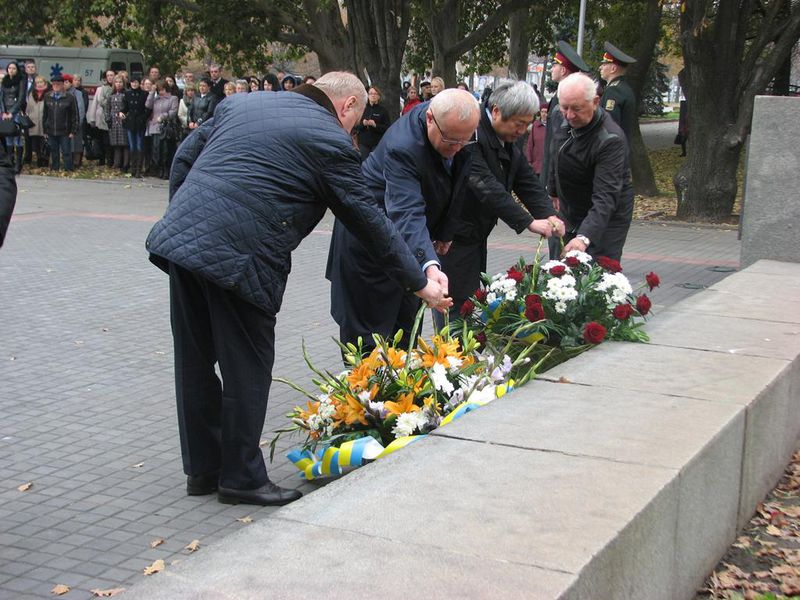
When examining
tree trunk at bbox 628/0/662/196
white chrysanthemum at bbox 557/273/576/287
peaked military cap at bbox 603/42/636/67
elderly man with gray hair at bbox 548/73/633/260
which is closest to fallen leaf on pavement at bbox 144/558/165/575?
white chrysanthemum at bbox 557/273/576/287

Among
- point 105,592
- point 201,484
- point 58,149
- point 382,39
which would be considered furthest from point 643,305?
point 58,149

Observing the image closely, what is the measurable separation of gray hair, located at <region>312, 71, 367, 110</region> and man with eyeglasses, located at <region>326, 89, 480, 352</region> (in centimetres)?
58

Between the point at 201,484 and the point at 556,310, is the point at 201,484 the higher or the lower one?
the lower one

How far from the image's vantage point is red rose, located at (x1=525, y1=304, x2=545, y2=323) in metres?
5.16

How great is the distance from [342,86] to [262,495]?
5.54ft

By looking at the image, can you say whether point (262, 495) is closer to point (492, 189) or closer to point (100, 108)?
point (492, 189)

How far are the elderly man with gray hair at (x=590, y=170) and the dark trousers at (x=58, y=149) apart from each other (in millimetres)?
16720

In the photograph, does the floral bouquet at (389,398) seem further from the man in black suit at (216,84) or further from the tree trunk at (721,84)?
the man in black suit at (216,84)

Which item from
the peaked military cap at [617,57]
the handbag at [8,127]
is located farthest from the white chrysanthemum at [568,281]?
the handbag at [8,127]

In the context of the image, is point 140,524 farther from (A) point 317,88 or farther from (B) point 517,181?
(B) point 517,181

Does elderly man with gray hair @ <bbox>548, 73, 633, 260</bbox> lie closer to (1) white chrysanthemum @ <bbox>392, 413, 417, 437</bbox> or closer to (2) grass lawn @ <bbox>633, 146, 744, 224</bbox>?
(1) white chrysanthemum @ <bbox>392, 413, 417, 437</bbox>

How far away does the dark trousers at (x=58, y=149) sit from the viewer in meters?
22.0

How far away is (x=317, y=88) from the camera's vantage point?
4.57 metres

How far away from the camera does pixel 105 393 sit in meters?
6.45
